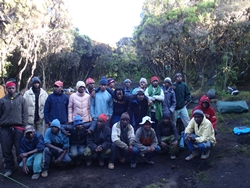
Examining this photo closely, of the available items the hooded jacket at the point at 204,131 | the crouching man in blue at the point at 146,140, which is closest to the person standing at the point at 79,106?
the crouching man in blue at the point at 146,140

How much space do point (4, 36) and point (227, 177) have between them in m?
11.8

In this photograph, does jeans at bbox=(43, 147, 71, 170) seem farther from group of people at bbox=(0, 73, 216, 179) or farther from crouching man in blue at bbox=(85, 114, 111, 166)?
crouching man in blue at bbox=(85, 114, 111, 166)

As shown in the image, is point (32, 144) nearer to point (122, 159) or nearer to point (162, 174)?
point (122, 159)

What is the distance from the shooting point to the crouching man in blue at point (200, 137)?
194 inches

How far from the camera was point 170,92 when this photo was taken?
5.82 m

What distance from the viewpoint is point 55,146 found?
4.82 meters

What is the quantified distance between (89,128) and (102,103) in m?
0.65

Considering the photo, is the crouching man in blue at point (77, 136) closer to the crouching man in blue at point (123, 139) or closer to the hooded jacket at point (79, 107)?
the hooded jacket at point (79, 107)

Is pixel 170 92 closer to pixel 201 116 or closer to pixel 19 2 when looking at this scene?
pixel 201 116

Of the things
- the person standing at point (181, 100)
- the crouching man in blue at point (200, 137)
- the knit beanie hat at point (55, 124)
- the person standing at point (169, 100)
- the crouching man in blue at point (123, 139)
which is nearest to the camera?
the knit beanie hat at point (55, 124)

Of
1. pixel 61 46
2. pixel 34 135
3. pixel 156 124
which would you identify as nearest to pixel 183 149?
pixel 156 124

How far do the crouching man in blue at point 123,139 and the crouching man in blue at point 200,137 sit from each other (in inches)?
46.1

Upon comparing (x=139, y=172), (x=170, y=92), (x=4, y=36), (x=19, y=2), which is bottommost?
(x=139, y=172)

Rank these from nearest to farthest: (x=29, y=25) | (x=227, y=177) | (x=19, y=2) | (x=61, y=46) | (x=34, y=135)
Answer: (x=227, y=177) < (x=34, y=135) < (x=19, y=2) < (x=29, y=25) < (x=61, y=46)
